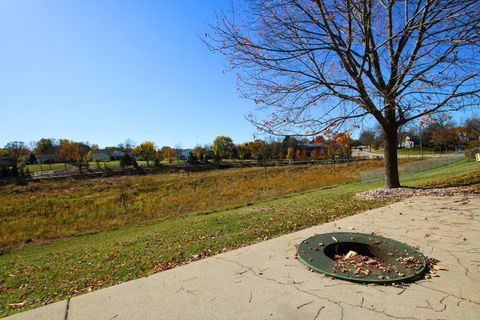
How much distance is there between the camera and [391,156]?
10797 millimetres

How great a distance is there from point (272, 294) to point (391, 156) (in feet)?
30.0

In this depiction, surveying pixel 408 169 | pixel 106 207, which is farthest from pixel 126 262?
pixel 408 169

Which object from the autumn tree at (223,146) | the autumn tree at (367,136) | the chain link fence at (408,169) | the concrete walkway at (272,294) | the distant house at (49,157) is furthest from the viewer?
the distant house at (49,157)

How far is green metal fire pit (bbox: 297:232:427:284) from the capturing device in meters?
3.62

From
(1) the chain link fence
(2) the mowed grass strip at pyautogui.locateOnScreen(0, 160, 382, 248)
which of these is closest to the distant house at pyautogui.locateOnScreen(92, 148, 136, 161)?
(2) the mowed grass strip at pyautogui.locateOnScreen(0, 160, 382, 248)

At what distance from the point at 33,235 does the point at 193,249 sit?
39.2 feet

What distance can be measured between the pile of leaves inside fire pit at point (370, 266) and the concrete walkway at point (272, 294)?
0.93 feet

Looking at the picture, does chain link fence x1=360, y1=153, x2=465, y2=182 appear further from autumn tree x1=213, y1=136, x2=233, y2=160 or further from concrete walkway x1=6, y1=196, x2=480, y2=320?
autumn tree x1=213, y1=136, x2=233, y2=160

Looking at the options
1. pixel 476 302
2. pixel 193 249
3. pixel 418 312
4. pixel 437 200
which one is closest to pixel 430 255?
pixel 476 302

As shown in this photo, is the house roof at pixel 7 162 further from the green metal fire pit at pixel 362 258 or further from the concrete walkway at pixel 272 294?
the green metal fire pit at pixel 362 258

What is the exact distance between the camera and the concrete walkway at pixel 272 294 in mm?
2943

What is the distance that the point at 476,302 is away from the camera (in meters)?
2.98

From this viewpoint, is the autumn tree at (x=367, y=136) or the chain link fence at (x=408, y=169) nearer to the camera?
the autumn tree at (x=367, y=136)

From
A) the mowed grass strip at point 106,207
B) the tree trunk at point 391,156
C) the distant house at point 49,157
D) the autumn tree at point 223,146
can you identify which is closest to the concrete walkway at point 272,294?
the tree trunk at point 391,156
